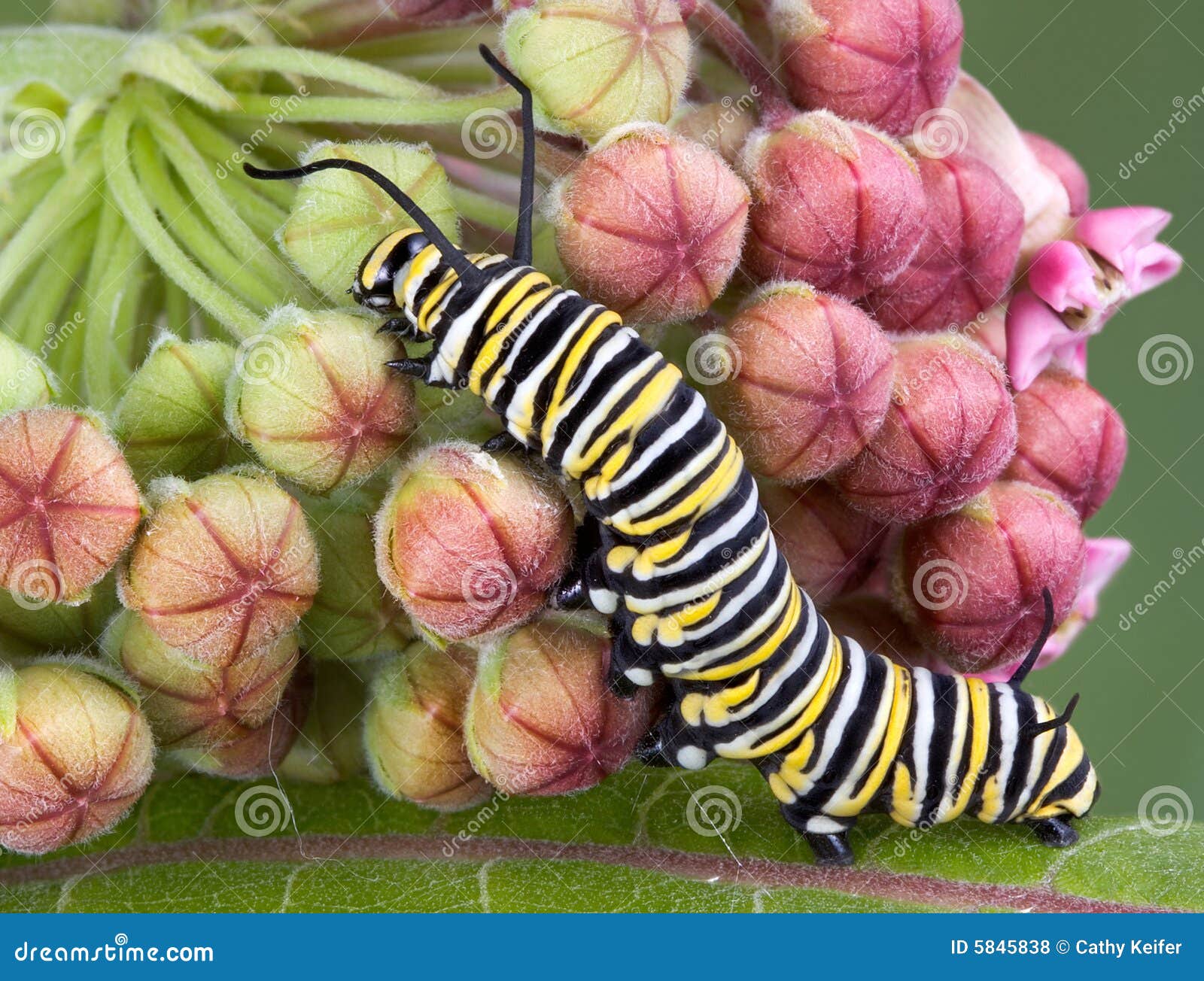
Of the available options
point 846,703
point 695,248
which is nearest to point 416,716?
point 846,703

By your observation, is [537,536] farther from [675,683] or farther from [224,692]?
[224,692]

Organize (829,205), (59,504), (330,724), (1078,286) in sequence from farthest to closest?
(1078,286) → (330,724) → (829,205) → (59,504)

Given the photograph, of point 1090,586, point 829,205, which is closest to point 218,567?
point 829,205

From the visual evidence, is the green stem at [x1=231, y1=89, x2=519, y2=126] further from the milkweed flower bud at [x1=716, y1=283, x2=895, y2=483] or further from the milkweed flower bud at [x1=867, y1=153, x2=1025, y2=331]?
the milkweed flower bud at [x1=867, y1=153, x2=1025, y2=331]

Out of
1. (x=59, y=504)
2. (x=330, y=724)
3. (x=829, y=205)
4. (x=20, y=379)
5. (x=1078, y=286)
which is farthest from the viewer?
(x=1078, y=286)

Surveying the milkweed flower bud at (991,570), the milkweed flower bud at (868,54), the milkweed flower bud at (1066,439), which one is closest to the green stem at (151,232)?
the milkweed flower bud at (868,54)

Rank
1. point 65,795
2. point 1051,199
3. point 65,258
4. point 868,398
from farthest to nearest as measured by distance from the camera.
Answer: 1. point 1051,199
2. point 65,258
3. point 868,398
4. point 65,795

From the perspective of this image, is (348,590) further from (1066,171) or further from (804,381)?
(1066,171)
